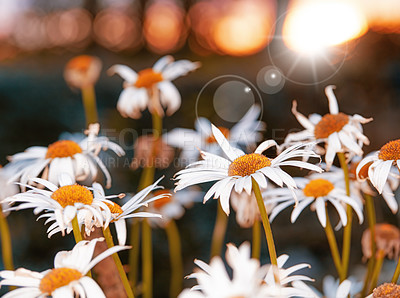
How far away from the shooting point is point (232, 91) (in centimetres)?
278

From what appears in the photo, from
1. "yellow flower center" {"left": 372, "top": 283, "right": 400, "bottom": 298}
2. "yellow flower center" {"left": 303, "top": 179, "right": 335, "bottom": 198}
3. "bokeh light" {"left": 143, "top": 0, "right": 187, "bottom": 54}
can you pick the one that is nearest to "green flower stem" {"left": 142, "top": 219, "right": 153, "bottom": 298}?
"yellow flower center" {"left": 303, "top": 179, "right": 335, "bottom": 198}

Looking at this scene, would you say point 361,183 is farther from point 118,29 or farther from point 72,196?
point 118,29

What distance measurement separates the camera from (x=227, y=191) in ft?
2.02

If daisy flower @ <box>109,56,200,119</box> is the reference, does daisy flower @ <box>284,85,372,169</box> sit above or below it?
below

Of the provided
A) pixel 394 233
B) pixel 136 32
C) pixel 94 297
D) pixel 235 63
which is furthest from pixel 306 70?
pixel 94 297

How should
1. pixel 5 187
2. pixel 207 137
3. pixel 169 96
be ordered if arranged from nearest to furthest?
pixel 5 187
pixel 169 96
pixel 207 137

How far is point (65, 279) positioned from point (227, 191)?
237mm

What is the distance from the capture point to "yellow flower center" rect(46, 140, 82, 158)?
2.99ft

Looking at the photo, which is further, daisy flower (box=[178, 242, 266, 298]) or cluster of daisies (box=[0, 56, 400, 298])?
cluster of daisies (box=[0, 56, 400, 298])

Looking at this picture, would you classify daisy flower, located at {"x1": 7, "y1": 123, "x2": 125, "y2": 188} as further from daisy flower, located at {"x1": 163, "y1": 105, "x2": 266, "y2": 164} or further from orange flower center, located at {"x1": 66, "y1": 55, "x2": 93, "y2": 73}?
orange flower center, located at {"x1": 66, "y1": 55, "x2": 93, "y2": 73}

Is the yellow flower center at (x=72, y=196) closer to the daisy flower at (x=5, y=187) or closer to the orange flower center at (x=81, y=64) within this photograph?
the daisy flower at (x=5, y=187)

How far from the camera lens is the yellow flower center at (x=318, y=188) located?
0.81 metres

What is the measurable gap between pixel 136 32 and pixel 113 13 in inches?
→ 9.1

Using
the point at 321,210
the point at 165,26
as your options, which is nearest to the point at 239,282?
the point at 321,210
